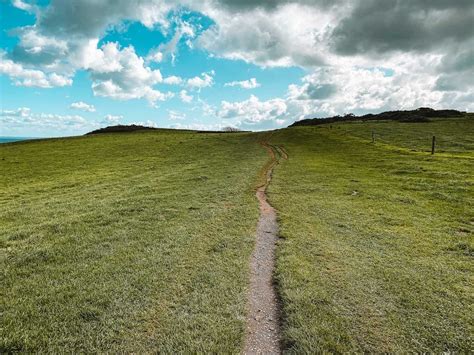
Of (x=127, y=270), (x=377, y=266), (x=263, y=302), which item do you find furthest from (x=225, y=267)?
(x=377, y=266)

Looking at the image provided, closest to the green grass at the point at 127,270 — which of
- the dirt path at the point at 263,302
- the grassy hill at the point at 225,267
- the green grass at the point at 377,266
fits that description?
the grassy hill at the point at 225,267

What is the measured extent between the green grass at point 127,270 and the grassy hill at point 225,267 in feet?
0.13

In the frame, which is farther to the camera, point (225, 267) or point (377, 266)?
point (377, 266)

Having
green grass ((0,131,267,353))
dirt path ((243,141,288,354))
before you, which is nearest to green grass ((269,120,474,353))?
dirt path ((243,141,288,354))

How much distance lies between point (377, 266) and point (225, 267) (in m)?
4.64

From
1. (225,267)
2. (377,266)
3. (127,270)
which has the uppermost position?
(127,270)

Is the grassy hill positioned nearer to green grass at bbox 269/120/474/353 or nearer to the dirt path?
green grass at bbox 269/120/474/353

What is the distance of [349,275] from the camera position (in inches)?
347

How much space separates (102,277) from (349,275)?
273 inches

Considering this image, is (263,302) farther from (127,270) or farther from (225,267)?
(127,270)

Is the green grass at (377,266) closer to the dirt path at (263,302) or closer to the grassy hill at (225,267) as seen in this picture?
the grassy hill at (225,267)

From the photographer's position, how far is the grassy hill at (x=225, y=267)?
6344 mm

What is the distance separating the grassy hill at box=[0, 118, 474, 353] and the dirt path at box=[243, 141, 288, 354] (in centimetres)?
24

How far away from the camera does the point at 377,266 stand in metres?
9.40
